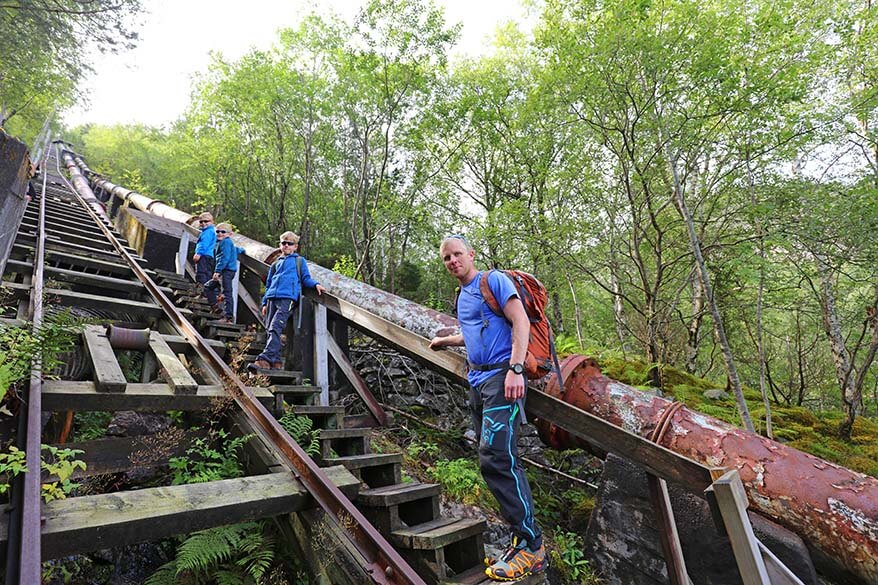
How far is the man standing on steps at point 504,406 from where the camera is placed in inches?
101

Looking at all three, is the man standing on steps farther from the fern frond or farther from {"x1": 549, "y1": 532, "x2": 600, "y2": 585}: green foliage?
the fern frond

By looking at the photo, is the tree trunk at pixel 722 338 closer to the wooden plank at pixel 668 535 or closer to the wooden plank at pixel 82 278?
the wooden plank at pixel 668 535

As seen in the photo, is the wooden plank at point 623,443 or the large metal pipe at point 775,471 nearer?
the large metal pipe at point 775,471

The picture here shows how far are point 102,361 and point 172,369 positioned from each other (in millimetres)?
469

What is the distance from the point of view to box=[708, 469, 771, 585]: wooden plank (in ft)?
5.62

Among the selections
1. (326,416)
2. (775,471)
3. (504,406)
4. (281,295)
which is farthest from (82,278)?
(775,471)

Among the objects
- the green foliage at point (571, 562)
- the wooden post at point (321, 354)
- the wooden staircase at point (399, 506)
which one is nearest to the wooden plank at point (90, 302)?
the wooden staircase at point (399, 506)

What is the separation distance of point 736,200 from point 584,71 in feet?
13.6

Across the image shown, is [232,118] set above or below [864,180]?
above

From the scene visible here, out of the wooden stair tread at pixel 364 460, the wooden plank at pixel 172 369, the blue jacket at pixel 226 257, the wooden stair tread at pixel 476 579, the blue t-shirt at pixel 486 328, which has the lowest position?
the wooden stair tread at pixel 476 579

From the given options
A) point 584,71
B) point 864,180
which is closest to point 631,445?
point 584,71

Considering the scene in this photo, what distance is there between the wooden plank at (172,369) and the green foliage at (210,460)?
0.39m

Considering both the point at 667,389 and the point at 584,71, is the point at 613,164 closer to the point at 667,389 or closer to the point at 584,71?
the point at 584,71

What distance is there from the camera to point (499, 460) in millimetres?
2594
